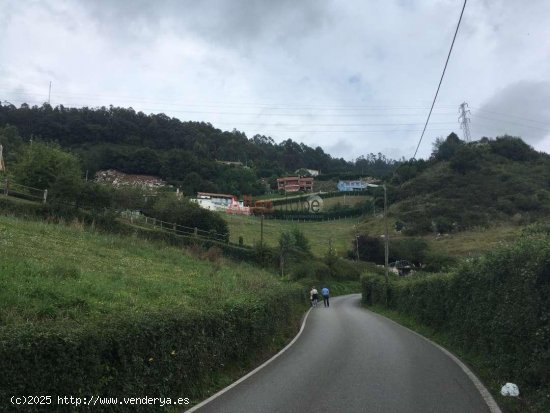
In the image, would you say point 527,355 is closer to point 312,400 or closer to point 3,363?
point 312,400

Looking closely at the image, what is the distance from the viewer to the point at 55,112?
12988cm

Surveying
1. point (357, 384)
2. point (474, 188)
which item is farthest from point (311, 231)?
point (357, 384)

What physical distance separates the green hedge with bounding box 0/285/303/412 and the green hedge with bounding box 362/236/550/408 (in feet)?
19.1

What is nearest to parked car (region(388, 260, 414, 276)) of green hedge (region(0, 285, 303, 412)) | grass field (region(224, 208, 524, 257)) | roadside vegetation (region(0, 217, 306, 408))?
grass field (region(224, 208, 524, 257))

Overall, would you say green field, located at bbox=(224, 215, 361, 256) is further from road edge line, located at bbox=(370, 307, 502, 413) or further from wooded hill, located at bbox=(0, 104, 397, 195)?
road edge line, located at bbox=(370, 307, 502, 413)

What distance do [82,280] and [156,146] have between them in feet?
446

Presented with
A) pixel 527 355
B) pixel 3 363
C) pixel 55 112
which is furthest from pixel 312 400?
pixel 55 112

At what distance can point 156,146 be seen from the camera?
479 feet

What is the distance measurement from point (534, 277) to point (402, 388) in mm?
3149

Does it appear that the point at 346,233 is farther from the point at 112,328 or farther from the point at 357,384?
the point at 112,328

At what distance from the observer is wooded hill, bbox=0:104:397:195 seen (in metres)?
126

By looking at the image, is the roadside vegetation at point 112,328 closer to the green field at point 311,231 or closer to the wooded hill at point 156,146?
the green field at point 311,231

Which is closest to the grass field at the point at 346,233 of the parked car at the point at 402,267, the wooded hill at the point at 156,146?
the parked car at the point at 402,267

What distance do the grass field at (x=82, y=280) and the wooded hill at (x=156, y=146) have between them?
81337 mm
